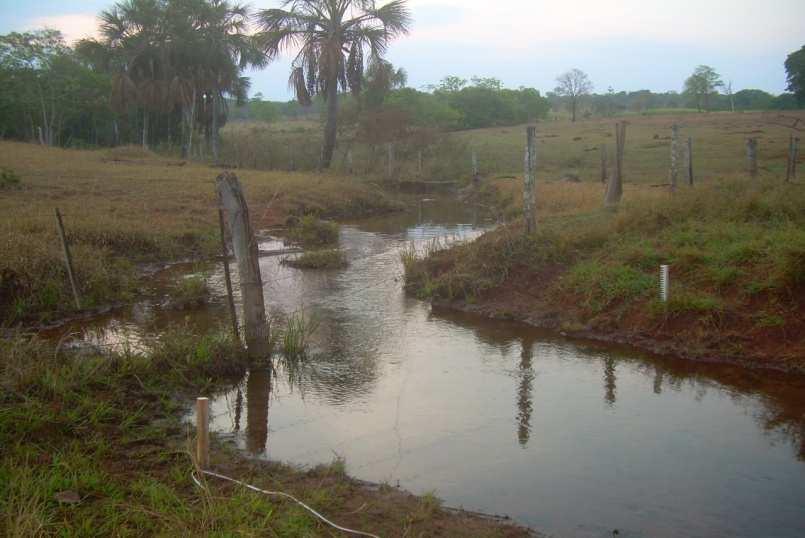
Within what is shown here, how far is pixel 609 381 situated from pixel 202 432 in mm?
4493

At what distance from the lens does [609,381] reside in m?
7.52

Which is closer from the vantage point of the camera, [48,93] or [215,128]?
[215,128]

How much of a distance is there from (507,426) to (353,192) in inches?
660

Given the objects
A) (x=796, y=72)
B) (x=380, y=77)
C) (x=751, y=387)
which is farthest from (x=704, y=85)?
(x=751, y=387)

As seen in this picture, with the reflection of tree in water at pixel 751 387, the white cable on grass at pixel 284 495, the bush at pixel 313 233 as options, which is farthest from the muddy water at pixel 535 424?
the bush at pixel 313 233

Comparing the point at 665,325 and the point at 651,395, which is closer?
the point at 651,395

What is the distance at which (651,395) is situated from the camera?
713 cm

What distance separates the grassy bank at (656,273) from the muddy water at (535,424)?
1.52 ft

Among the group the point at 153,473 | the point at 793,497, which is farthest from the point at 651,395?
the point at 153,473

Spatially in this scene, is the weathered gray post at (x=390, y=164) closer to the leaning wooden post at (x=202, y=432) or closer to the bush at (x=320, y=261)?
the bush at (x=320, y=261)

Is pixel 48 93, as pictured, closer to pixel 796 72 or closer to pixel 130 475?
pixel 130 475

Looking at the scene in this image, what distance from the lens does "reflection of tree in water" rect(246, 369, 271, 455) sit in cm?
590

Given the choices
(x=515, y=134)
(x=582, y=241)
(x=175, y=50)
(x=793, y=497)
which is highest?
(x=175, y=50)

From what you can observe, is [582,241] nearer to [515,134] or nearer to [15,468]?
[15,468]
